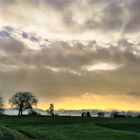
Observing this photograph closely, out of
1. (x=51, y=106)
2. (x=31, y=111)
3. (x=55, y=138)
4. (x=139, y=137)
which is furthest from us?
(x=51, y=106)

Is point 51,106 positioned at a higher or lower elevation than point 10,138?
higher

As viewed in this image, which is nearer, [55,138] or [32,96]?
[55,138]

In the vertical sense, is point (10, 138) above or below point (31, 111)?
below

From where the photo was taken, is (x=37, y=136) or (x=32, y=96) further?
(x=32, y=96)

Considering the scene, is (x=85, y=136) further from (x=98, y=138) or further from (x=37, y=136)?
(x=37, y=136)

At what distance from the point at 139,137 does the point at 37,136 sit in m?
16.7

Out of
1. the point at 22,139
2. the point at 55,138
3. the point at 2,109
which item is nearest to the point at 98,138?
the point at 55,138

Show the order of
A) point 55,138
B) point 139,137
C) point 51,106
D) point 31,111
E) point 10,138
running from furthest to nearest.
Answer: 1. point 51,106
2. point 31,111
3. point 139,137
4. point 55,138
5. point 10,138

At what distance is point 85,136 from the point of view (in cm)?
6244

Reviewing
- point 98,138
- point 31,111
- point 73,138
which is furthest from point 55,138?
point 31,111

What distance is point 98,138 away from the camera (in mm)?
59438

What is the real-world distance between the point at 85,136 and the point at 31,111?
4638 inches

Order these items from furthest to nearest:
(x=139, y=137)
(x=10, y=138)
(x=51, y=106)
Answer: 1. (x=51, y=106)
2. (x=139, y=137)
3. (x=10, y=138)

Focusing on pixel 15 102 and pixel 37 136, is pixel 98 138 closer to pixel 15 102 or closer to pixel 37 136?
pixel 37 136
